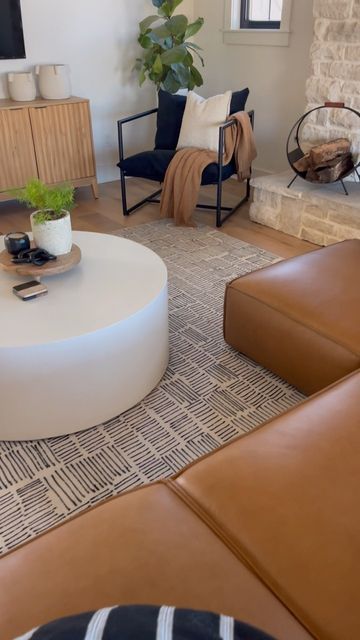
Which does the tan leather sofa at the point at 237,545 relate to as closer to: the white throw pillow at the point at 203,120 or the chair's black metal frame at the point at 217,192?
the chair's black metal frame at the point at 217,192

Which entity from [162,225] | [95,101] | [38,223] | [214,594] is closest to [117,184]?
[95,101]

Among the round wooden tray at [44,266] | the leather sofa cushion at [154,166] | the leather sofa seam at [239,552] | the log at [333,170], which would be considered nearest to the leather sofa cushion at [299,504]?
the leather sofa seam at [239,552]

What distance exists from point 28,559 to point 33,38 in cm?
393

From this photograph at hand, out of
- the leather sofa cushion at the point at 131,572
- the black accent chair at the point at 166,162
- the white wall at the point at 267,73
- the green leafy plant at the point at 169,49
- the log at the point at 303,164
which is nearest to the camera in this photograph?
the leather sofa cushion at the point at 131,572

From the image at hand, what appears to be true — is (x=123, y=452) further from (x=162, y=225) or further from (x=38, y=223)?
(x=162, y=225)

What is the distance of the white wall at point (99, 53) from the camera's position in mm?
3863

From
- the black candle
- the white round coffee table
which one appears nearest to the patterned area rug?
the white round coffee table

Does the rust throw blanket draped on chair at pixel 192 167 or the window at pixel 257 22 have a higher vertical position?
the window at pixel 257 22

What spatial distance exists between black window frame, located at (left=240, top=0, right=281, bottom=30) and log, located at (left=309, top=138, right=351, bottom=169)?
4.88 feet

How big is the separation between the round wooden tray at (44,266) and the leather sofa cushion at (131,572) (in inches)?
41.7

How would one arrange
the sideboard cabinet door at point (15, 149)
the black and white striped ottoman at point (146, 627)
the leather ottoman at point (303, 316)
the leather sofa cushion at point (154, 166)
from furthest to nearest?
the sideboard cabinet door at point (15, 149), the leather sofa cushion at point (154, 166), the leather ottoman at point (303, 316), the black and white striped ottoman at point (146, 627)

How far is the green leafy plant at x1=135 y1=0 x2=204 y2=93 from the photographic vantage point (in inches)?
156

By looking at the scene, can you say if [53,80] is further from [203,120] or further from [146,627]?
[146,627]

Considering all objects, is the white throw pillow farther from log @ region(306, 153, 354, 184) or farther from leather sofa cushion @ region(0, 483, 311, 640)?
leather sofa cushion @ region(0, 483, 311, 640)
